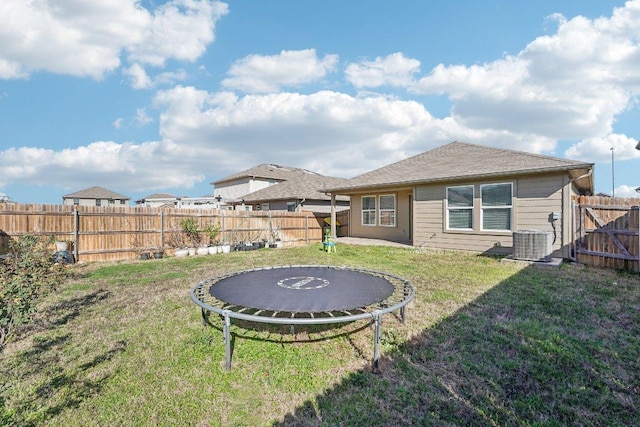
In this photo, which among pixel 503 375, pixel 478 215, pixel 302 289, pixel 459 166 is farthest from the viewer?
pixel 459 166

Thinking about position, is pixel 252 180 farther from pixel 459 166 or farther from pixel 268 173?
pixel 459 166

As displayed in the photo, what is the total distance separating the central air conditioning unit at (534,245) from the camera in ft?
25.4

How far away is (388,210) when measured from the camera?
532 inches

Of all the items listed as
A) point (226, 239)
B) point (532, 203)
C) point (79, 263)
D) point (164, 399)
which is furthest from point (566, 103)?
point (79, 263)

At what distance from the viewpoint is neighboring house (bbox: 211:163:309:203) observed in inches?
1091

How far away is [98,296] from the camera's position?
219 inches

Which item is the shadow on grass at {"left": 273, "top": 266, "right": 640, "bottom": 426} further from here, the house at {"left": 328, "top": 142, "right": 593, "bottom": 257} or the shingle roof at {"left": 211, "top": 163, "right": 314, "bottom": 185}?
the shingle roof at {"left": 211, "top": 163, "right": 314, "bottom": 185}

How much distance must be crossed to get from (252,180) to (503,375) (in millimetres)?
26626

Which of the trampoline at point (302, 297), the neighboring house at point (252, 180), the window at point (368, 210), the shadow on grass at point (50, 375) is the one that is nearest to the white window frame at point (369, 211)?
the window at point (368, 210)

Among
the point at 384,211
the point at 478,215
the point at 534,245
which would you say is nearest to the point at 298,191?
the point at 384,211

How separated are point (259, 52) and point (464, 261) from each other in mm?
11093

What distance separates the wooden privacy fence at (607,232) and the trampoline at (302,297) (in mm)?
6145

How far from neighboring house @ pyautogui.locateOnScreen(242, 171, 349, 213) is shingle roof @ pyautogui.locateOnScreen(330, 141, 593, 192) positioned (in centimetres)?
472

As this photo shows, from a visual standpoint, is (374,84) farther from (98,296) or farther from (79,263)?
(79,263)
